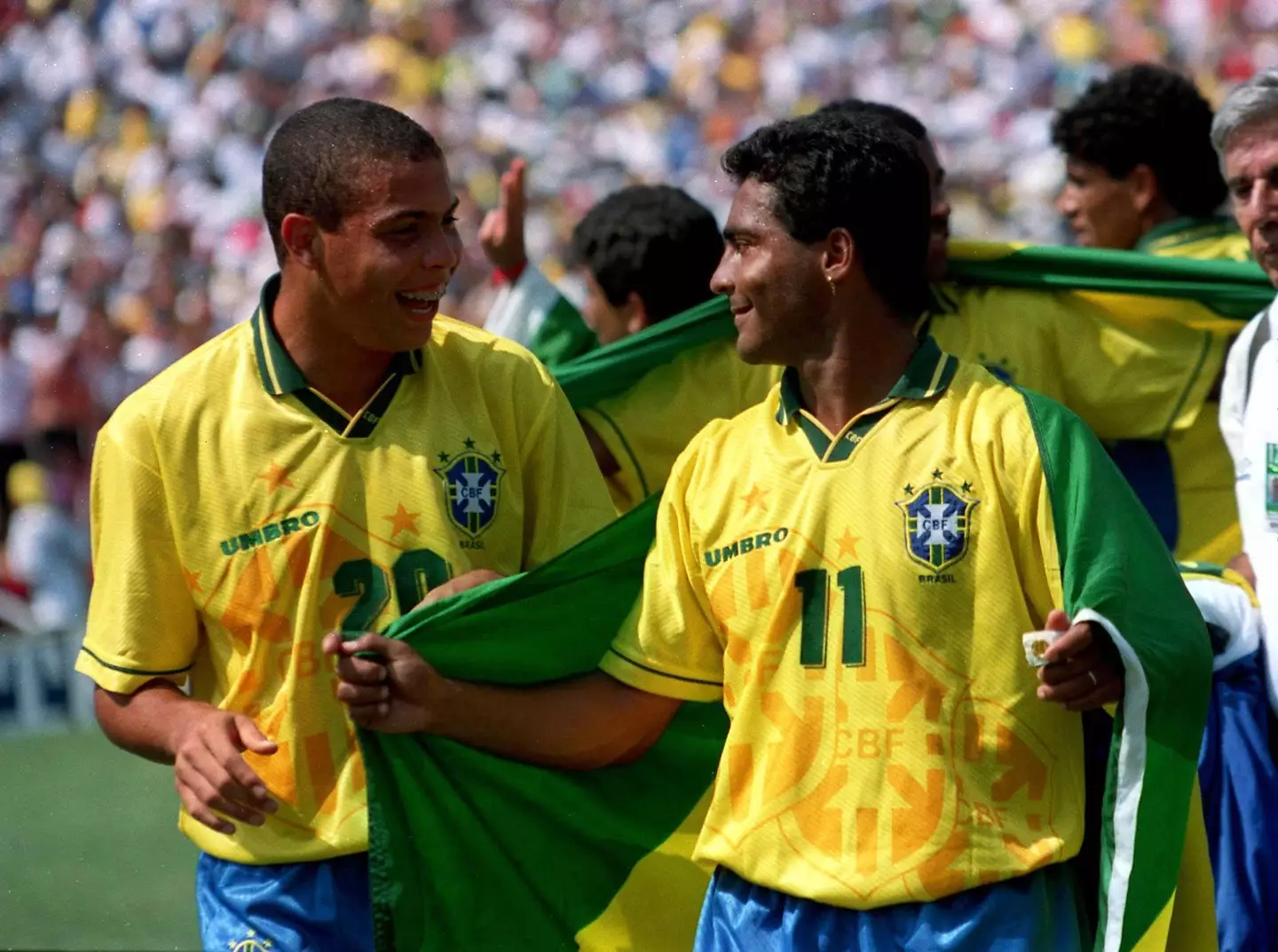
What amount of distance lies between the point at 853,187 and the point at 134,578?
144 cm

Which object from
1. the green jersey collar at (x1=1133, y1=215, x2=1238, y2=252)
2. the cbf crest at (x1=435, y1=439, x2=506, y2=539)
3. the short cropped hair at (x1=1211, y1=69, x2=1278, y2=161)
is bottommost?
the cbf crest at (x1=435, y1=439, x2=506, y2=539)

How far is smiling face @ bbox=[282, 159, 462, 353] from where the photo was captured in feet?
12.0

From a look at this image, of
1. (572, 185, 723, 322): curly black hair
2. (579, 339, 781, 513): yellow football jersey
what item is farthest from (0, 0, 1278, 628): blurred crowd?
(579, 339, 781, 513): yellow football jersey

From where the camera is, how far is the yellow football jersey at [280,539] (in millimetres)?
3607

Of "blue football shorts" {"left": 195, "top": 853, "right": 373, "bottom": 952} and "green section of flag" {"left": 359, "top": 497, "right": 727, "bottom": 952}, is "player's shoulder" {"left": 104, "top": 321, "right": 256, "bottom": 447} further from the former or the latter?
"blue football shorts" {"left": 195, "top": 853, "right": 373, "bottom": 952}

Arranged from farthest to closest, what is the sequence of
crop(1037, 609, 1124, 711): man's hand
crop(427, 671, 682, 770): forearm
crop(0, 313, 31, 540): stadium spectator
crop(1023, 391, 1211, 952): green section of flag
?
crop(0, 313, 31, 540): stadium spectator < crop(427, 671, 682, 770): forearm < crop(1023, 391, 1211, 952): green section of flag < crop(1037, 609, 1124, 711): man's hand

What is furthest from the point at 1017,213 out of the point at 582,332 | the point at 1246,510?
the point at 1246,510

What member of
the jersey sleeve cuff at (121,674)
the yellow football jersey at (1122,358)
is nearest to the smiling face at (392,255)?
the jersey sleeve cuff at (121,674)

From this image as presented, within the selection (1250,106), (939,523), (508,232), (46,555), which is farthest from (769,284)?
(46,555)

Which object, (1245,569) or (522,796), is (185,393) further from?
(1245,569)

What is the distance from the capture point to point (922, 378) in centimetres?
325

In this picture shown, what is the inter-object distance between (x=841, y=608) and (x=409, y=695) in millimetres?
780

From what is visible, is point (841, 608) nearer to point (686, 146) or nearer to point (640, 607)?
point (640, 607)

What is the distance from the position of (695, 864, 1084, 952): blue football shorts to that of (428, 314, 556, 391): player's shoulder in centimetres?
109
